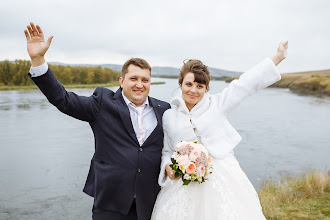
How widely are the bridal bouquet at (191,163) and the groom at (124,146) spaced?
1.06 ft

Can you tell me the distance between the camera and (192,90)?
3.35 m

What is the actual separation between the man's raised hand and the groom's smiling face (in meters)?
0.84

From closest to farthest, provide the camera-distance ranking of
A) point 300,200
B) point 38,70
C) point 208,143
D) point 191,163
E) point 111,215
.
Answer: point 38,70 < point 191,163 < point 111,215 < point 208,143 < point 300,200

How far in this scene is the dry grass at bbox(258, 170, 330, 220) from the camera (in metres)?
5.64

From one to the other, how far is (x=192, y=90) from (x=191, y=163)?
0.84 metres

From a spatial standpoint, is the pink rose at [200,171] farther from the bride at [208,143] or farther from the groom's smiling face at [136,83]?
the groom's smiling face at [136,83]

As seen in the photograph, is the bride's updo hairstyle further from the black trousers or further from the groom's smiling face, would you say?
the black trousers

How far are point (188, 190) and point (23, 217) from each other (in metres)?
5.98

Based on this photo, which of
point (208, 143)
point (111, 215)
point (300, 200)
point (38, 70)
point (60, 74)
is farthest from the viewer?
point (60, 74)

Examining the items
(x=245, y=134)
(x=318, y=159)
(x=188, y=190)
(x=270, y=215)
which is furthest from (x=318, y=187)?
(x=245, y=134)

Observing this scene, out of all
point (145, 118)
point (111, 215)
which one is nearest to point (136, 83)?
point (145, 118)

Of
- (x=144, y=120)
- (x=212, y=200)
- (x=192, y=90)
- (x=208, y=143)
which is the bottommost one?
(x=212, y=200)

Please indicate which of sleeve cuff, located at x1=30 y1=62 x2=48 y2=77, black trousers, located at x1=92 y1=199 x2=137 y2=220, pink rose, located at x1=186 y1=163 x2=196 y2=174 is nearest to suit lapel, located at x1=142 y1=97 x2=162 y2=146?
pink rose, located at x1=186 y1=163 x2=196 y2=174

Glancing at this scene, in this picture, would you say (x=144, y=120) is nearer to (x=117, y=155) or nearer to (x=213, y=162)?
(x=117, y=155)
